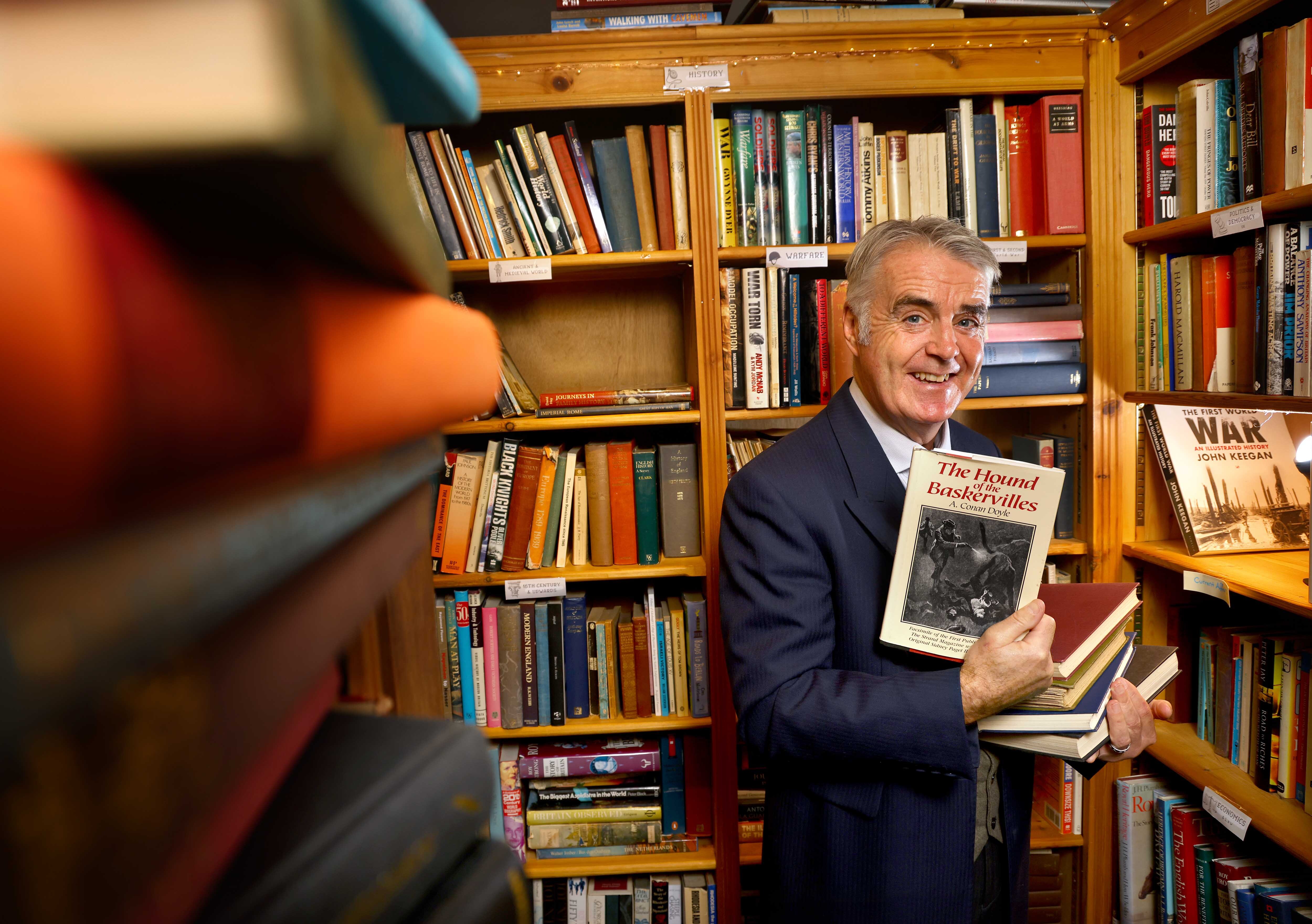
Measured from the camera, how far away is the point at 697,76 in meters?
1.94

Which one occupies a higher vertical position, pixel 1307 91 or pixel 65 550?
pixel 1307 91

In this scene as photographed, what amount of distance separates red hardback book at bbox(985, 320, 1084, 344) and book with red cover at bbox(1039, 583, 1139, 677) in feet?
3.09

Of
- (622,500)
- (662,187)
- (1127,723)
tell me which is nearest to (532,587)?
(622,500)

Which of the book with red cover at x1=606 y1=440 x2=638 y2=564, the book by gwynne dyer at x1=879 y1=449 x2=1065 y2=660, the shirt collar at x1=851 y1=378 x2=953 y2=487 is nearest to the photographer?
the book by gwynne dyer at x1=879 y1=449 x2=1065 y2=660

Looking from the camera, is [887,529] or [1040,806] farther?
[1040,806]

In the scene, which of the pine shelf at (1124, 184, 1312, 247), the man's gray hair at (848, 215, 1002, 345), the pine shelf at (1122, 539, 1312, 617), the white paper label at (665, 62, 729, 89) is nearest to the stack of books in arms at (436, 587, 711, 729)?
the man's gray hair at (848, 215, 1002, 345)

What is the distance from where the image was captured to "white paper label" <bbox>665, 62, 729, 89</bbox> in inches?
76.3

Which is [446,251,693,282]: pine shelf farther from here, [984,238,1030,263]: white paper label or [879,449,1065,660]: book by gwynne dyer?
[879,449,1065,660]: book by gwynne dyer

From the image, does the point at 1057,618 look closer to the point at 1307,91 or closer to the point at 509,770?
the point at 1307,91

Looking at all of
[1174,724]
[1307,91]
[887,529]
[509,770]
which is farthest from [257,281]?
[1174,724]

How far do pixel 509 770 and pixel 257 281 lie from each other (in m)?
2.15

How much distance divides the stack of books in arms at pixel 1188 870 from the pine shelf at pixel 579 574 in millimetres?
1346

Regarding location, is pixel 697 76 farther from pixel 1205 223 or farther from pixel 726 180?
pixel 1205 223

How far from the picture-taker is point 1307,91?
4.79 ft
